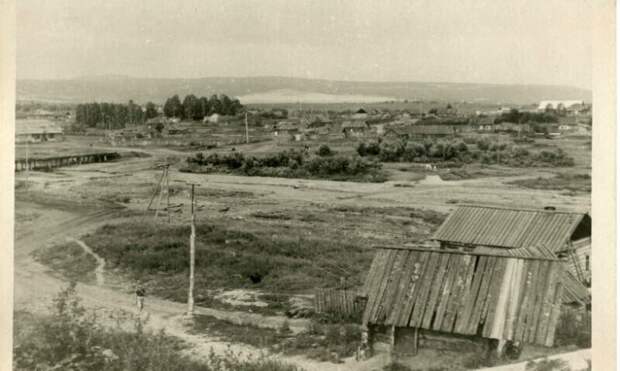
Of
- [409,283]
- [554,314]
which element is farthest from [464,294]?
[554,314]

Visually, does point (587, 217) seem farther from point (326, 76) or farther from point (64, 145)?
point (64, 145)

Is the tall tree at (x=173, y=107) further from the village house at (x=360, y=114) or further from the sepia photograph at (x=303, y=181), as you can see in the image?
the village house at (x=360, y=114)

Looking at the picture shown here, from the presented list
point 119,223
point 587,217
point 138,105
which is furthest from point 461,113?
point 119,223

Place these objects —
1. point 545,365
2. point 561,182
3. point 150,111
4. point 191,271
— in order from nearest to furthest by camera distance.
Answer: point 545,365
point 561,182
point 191,271
point 150,111

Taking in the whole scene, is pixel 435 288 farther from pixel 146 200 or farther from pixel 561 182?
pixel 146 200

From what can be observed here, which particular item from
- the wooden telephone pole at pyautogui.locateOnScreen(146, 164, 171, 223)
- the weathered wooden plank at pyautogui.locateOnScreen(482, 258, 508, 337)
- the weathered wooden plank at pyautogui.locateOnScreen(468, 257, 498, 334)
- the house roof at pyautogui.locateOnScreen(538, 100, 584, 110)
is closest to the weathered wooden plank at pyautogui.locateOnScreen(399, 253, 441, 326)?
the weathered wooden plank at pyautogui.locateOnScreen(468, 257, 498, 334)

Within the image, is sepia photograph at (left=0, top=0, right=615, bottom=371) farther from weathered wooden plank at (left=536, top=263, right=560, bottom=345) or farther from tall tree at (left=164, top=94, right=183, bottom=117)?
weathered wooden plank at (left=536, top=263, right=560, bottom=345)

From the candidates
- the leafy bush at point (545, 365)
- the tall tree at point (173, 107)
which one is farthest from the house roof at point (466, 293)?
the tall tree at point (173, 107)
